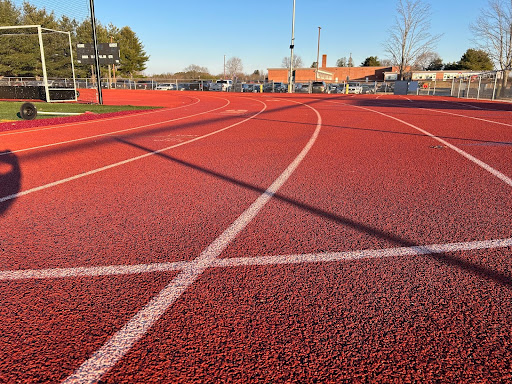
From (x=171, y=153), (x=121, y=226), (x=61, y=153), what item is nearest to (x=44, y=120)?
(x=61, y=153)

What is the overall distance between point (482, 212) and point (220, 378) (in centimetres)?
360

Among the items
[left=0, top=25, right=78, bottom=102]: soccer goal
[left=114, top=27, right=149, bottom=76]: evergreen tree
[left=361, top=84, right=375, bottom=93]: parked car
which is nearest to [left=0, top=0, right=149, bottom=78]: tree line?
[left=0, top=25, right=78, bottom=102]: soccer goal

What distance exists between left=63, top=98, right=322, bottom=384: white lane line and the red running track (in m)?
0.01

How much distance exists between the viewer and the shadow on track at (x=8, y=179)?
484 cm

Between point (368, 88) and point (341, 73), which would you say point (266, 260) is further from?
point (341, 73)

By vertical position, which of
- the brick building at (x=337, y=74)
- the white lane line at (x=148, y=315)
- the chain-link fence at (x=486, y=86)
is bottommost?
the white lane line at (x=148, y=315)

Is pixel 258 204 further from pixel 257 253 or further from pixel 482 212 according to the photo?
pixel 482 212

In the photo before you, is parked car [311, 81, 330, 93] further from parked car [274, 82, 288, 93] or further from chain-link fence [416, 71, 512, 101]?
chain-link fence [416, 71, 512, 101]

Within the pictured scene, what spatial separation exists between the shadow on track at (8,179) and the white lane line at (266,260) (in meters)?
1.90

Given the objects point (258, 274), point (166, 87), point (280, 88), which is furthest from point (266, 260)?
point (166, 87)

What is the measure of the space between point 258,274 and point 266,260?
0.82ft

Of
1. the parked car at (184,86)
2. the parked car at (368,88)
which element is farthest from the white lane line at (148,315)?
the parked car at (184,86)

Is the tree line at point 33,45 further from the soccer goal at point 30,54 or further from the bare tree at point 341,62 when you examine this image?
the bare tree at point 341,62

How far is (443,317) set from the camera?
2400 millimetres
